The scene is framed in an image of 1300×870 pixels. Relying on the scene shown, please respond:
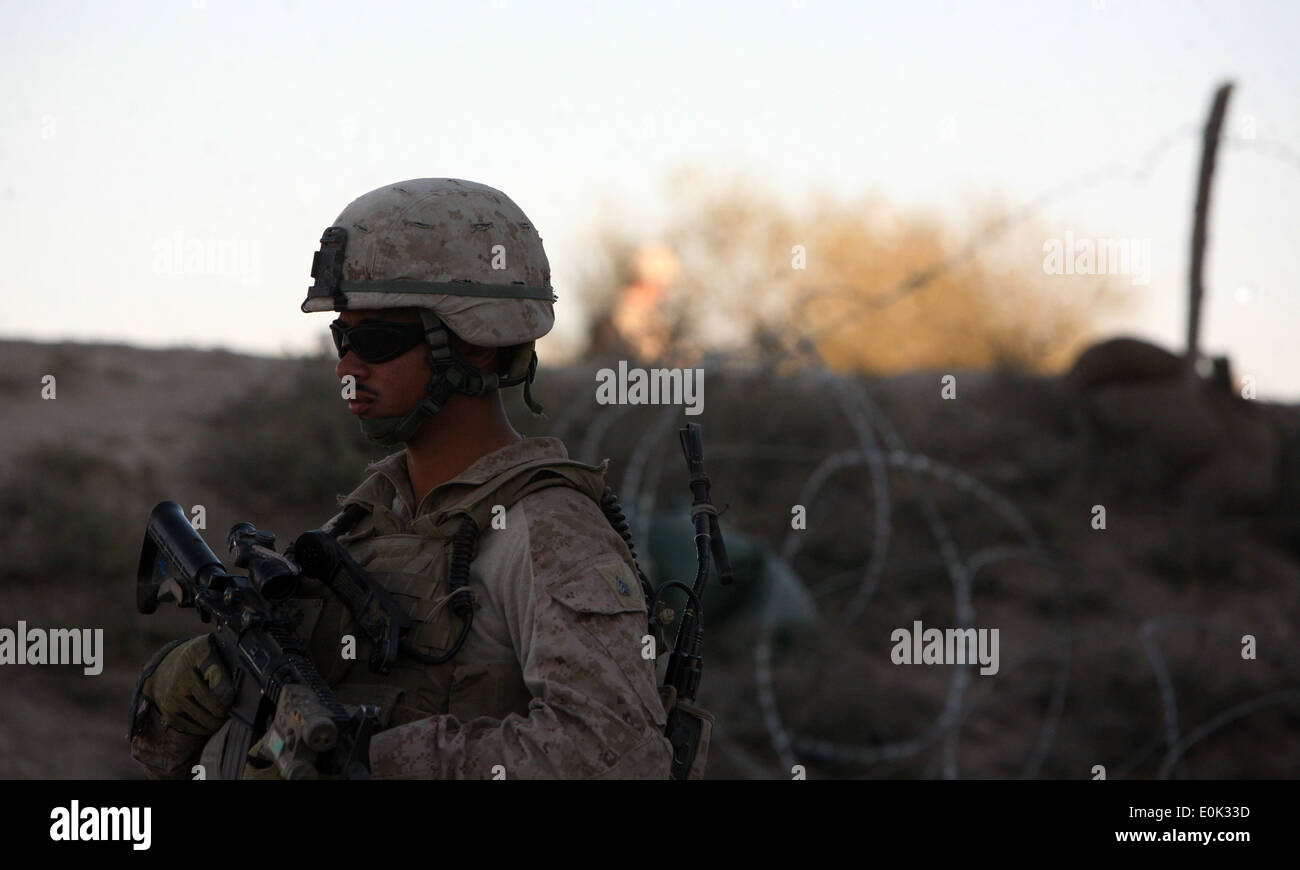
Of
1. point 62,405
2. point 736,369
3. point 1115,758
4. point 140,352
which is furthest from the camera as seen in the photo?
point 140,352

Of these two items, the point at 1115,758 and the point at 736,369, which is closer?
the point at 1115,758

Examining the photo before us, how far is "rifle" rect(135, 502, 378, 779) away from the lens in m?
2.62

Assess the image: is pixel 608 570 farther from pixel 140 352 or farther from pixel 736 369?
pixel 140 352

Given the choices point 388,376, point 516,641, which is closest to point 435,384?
point 388,376

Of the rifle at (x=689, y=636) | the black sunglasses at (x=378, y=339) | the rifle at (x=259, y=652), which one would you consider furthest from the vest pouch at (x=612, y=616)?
the black sunglasses at (x=378, y=339)

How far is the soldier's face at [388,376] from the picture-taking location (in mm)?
3045

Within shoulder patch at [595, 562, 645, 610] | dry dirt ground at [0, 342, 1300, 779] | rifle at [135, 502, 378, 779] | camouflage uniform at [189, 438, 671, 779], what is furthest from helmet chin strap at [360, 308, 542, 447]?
dry dirt ground at [0, 342, 1300, 779]

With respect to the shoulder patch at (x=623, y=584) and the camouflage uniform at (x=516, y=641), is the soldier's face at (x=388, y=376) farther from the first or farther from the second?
the shoulder patch at (x=623, y=584)

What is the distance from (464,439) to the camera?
3137 millimetres

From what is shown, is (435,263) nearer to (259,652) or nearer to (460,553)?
(460,553)

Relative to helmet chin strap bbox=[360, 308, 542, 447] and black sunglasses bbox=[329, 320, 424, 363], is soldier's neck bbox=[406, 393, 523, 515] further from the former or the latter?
black sunglasses bbox=[329, 320, 424, 363]

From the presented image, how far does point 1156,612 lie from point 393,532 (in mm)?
12997

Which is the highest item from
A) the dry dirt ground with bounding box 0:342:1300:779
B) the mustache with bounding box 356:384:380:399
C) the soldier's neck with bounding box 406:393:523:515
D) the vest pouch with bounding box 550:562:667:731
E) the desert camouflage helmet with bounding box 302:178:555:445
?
the desert camouflage helmet with bounding box 302:178:555:445
